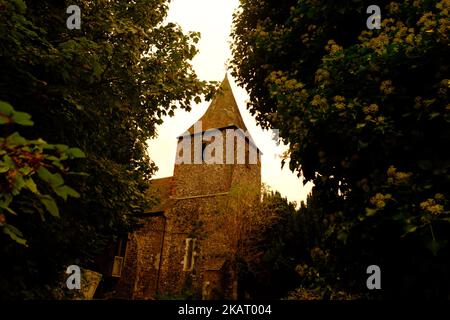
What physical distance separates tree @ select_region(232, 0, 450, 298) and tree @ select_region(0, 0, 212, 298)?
349cm

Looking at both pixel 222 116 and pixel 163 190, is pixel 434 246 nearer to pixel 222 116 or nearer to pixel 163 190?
pixel 222 116

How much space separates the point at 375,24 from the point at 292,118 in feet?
7.31

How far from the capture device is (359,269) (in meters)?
5.66

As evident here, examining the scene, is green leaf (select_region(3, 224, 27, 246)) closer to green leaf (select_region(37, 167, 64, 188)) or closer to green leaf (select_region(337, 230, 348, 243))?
green leaf (select_region(37, 167, 64, 188))

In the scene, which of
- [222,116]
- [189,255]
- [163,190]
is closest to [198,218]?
[189,255]

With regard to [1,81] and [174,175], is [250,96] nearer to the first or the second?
[1,81]

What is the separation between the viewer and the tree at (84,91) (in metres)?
6.16

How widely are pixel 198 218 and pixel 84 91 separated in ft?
70.3

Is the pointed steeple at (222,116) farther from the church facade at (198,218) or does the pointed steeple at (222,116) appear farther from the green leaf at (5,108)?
the green leaf at (5,108)

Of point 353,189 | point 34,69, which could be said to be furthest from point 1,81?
point 353,189

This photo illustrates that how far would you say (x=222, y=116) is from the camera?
3309 cm

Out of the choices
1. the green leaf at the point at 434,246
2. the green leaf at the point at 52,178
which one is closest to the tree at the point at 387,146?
the green leaf at the point at 434,246

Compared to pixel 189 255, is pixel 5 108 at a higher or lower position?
lower

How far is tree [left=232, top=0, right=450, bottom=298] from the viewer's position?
4.42 m
